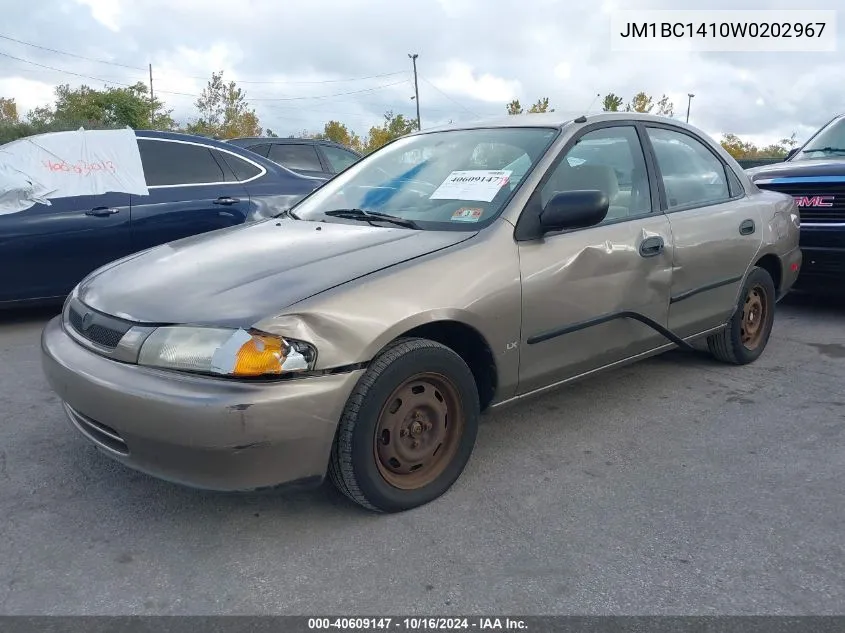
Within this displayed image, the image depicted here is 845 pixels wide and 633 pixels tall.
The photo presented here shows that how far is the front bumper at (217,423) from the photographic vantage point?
2.29 m

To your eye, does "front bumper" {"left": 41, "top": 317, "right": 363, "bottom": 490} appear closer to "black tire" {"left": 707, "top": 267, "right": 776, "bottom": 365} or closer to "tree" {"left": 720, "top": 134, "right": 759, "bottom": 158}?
"black tire" {"left": 707, "top": 267, "right": 776, "bottom": 365}

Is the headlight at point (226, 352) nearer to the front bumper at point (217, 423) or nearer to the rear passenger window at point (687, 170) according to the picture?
the front bumper at point (217, 423)

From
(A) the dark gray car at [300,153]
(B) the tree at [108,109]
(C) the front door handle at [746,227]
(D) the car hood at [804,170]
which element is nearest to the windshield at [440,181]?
(C) the front door handle at [746,227]

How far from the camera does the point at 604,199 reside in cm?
306

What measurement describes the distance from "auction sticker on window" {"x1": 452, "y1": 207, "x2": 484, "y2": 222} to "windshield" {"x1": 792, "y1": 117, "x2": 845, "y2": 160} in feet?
15.7

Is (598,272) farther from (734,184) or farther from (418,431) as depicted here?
(734,184)

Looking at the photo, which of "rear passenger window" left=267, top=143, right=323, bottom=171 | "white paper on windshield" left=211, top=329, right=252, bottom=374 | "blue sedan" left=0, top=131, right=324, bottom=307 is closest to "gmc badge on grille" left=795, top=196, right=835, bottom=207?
"blue sedan" left=0, top=131, right=324, bottom=307

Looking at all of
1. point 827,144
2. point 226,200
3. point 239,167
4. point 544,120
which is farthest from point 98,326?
point 827,144

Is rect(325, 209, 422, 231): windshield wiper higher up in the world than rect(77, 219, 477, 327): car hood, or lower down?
higher up

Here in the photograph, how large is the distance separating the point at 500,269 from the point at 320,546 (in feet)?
4.13

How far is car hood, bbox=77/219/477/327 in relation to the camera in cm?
251

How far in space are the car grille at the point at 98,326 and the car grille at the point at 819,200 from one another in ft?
17.0

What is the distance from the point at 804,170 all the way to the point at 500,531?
15.4 ft

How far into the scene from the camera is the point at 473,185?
3.30 meters
